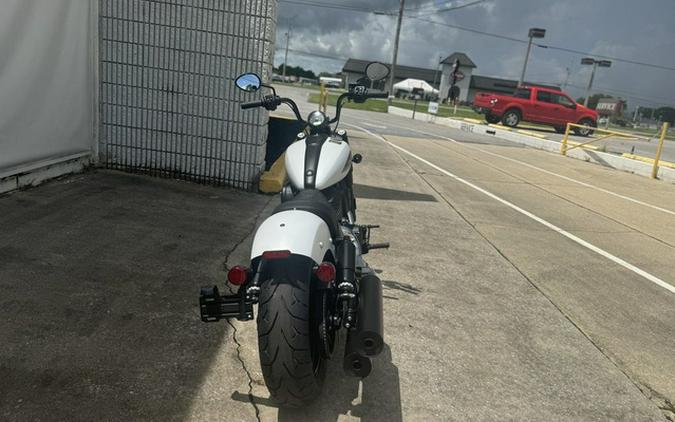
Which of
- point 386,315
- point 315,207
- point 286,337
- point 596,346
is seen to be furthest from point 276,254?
point 596,346

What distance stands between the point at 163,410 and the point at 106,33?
5.29m

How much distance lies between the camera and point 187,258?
408 cm

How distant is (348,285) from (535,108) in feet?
79.3

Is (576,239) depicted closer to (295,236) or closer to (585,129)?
(295,236)

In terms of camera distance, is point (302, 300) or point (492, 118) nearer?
point (302, 300)

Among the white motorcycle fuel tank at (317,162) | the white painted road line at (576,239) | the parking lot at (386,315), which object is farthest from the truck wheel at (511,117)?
the white motorcycle fuel tank at (317,162)

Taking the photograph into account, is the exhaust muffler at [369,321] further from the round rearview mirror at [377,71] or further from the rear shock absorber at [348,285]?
the round rearview mirror at [377,71]

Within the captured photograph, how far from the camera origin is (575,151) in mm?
16719

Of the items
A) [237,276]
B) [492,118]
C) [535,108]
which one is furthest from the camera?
[492,118]

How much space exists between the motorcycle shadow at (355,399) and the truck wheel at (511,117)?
A: 23.2 meters

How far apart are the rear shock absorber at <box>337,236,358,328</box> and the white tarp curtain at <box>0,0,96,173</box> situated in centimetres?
420

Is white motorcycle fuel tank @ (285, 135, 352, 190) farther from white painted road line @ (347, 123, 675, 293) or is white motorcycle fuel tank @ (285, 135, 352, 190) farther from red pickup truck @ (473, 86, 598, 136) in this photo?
red pickup truck @ (473, 86, 598, 136)

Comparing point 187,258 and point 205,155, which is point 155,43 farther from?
point 187,258

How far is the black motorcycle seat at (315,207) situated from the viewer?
2.58 m
